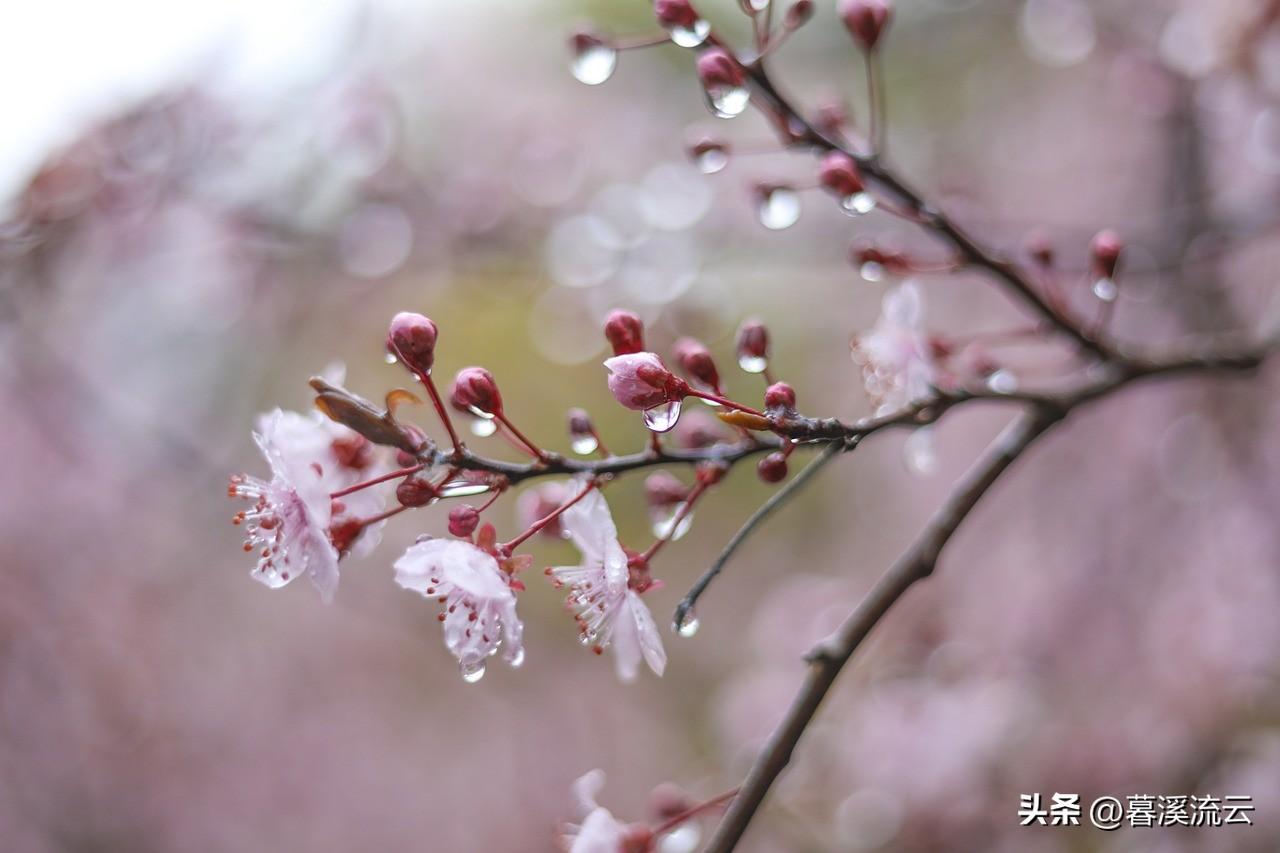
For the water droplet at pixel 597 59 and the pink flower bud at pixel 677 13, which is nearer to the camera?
the pink flower bud at pixel 677 13

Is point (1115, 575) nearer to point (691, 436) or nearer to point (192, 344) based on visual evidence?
point (691, 436)

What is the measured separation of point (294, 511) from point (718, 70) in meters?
0.67

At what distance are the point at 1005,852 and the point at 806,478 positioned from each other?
2182mm

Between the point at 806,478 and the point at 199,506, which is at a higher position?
the point at 806,478

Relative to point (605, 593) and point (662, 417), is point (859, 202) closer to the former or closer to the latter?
point (662, 417)

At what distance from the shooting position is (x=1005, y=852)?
2646mm

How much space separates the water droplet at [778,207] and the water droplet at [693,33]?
0.87 ft

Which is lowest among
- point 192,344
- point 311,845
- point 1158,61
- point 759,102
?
point 311,845

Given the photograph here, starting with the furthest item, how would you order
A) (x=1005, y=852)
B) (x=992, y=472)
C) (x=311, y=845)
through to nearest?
(x=311, y=845) → (x=1005, y=852) → (x=992, y=472)

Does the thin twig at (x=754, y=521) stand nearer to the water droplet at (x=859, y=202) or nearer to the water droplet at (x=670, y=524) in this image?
the water droplet at (x=670, y=524)

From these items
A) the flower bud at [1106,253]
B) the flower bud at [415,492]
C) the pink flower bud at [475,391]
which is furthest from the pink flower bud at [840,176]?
the flower bud at [415,492]

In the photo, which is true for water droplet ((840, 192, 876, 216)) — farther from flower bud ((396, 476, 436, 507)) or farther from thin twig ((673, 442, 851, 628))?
flower bud ((396, 476, 436, 507))

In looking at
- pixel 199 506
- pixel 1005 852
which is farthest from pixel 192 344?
pixel 1005 852

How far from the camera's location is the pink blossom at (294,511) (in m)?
0.98
